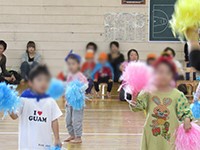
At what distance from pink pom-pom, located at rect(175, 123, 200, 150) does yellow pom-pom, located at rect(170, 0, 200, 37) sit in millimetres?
1559

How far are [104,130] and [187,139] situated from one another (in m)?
2.74

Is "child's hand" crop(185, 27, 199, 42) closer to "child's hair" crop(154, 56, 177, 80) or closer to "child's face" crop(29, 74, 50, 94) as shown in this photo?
"child's hair" crop(154, 56, 177, 80)

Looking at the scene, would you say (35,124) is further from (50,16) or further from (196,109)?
(50,16)

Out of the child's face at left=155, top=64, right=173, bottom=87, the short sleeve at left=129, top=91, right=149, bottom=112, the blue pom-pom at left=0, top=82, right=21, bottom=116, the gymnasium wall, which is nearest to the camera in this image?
the child's face at left=155, top=64, right=173, bottom=87

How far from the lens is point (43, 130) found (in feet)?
10.3

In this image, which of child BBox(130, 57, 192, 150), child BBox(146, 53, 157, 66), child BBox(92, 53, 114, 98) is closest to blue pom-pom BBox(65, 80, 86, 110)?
child BBox(130, 57, 192, 150)

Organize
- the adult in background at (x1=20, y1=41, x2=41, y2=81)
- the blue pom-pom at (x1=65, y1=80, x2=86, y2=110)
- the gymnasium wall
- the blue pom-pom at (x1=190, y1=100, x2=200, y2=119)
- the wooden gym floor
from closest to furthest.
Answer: the adult in background at (x1=20, y1=41, x2=41, y2=81)
the blue pom-pom at (x1=65, y1=80, x2=86, y2=110)
the blue pom-pom at (x1=190, y1=100, x2=200, y2=119)
the wooden gym floor
the gymnasium wall

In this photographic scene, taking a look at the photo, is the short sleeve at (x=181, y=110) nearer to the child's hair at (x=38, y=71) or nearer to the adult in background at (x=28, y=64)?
the adult in background at (x=28, y=64)

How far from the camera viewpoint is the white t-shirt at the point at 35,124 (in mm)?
3129

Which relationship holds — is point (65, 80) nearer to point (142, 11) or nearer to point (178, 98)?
point (178, 98)

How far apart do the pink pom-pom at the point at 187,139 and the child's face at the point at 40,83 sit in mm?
1864

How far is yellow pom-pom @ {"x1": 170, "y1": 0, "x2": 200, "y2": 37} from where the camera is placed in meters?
1.75

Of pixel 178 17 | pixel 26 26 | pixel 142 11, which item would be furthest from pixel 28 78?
pixel 142 11

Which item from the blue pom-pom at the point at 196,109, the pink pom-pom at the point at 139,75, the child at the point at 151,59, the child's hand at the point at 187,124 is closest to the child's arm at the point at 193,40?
the pink pom-pom at the point at 139,75
